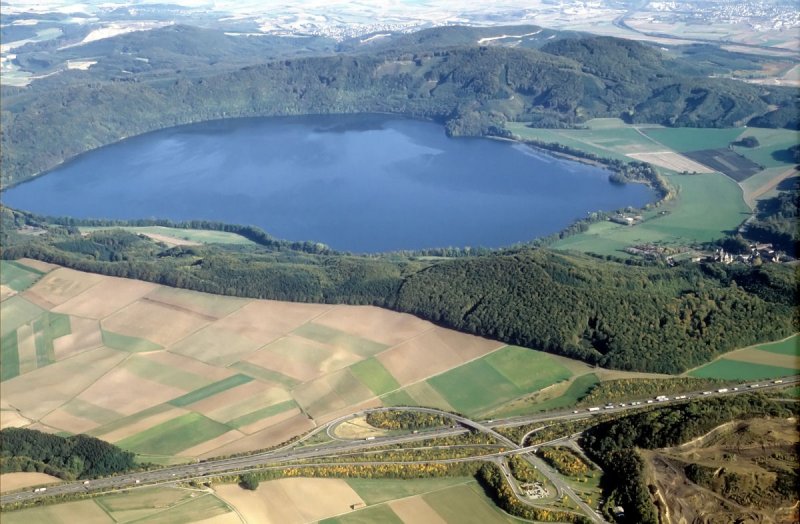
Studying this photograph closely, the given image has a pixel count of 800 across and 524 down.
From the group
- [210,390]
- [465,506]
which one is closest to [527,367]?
[465,506]

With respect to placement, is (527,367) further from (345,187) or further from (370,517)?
A: (345,187)

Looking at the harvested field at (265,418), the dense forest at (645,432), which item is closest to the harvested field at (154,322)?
the harvested field at (265,418)

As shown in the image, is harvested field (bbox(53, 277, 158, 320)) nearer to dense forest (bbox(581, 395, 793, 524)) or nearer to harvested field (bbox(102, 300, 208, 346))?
harvested field (bbox(102, 300, 208, 346))

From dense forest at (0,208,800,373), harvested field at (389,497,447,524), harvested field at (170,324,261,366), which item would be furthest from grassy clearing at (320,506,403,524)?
dense forest at (0,208,800,373)

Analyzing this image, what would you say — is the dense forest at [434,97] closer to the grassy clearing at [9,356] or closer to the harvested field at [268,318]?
the grassy clearing at [9,356]

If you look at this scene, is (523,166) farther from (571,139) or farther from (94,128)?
(94,128)

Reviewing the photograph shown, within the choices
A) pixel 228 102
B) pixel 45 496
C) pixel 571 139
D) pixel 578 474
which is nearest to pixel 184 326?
pixel 45 496
